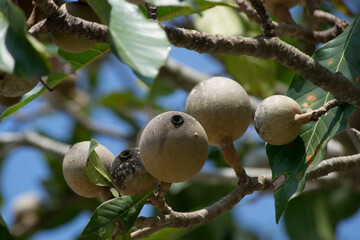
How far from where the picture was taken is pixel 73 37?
Answer: 1186 millimetres

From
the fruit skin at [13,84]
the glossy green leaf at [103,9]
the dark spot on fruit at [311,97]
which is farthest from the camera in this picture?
the dark spot on fruit at [311,97]

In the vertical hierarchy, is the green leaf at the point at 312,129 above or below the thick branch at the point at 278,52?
below

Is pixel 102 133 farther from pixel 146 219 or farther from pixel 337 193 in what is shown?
pixel 146 219

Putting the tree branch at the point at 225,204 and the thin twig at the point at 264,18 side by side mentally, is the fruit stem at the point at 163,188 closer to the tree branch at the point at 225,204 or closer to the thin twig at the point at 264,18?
the tree branch at the point at 225,204

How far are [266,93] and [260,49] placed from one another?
1417 millimetres

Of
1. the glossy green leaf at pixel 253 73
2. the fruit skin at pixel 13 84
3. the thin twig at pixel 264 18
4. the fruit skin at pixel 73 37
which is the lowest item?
the glossy green leaf at pixel 253 73

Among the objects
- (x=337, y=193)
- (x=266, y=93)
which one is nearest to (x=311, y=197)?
(x=337, y=193)

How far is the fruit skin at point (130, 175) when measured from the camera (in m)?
1.18

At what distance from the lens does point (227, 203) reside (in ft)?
4.18

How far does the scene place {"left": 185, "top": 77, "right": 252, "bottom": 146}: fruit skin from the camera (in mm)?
1218

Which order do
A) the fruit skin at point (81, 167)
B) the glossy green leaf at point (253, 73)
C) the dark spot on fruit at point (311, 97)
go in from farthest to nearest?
1. the glossy green leaf at point (253, 73)
2. the dark spot on fruit at point (311, 97)
3. the fruit skin at point (81, 167)

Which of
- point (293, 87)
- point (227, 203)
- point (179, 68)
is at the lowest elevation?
point (179, 68)

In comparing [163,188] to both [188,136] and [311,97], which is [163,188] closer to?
[188,136]

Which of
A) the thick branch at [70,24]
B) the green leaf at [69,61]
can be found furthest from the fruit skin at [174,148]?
the green leaf at [69,61]
